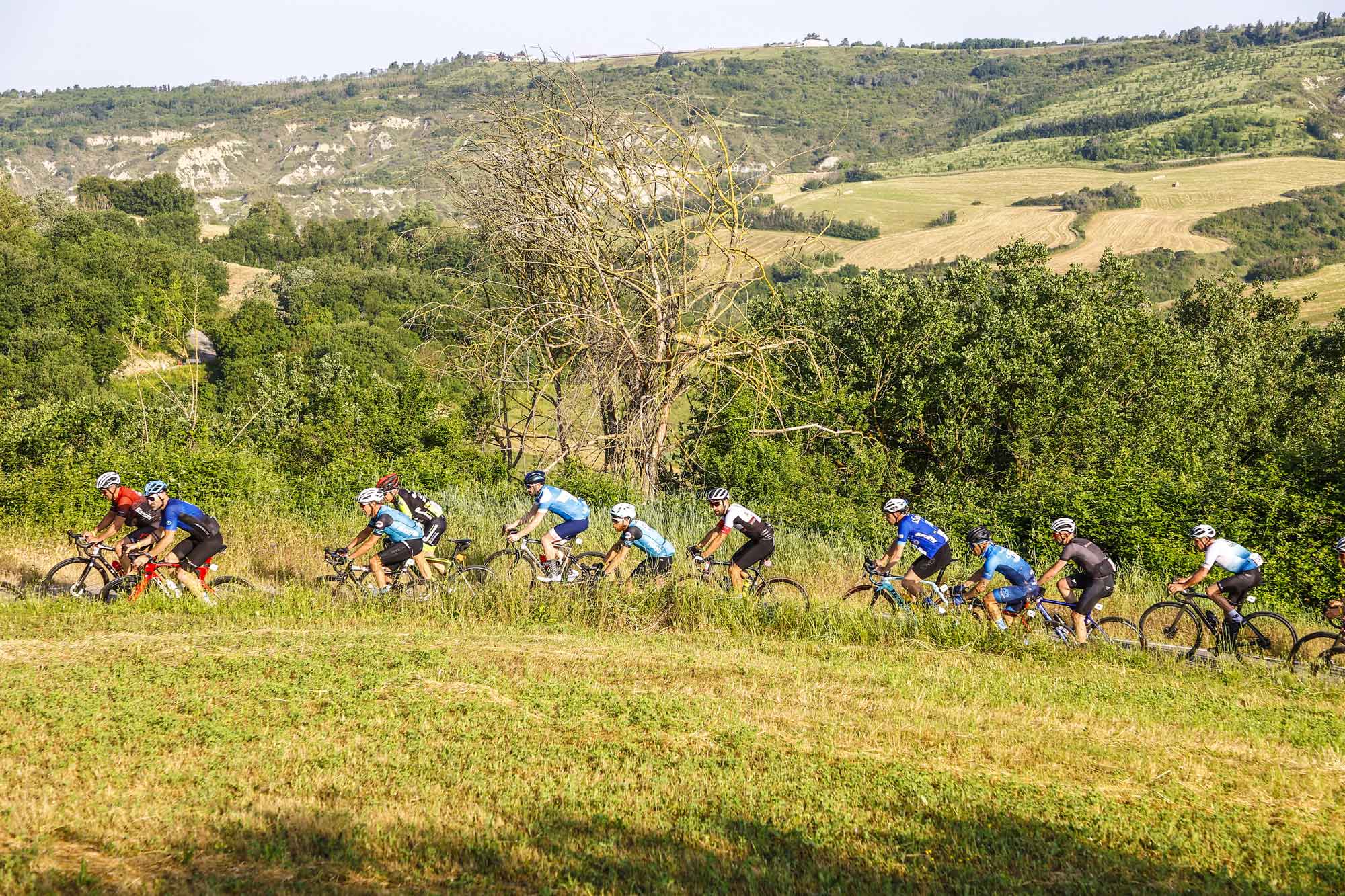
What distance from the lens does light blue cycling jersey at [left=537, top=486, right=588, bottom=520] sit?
41.1 ft

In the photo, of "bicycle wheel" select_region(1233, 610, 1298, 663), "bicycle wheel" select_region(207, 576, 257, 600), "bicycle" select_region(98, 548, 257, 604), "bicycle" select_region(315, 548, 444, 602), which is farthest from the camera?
"bicycle" select_region(315, 548, 444, 602)

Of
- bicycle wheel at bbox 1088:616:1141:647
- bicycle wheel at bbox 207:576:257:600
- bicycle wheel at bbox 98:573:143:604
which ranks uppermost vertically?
bicycle wheel at bbox 98:573:143:604

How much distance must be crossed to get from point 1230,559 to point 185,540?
11.8 m

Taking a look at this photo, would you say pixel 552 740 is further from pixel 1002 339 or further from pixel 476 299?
pixel 1002 339

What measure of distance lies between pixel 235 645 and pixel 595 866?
18.6 feet

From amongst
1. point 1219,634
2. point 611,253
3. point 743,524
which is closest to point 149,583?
point 743,524

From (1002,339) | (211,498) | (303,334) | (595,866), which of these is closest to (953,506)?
(1002,339)

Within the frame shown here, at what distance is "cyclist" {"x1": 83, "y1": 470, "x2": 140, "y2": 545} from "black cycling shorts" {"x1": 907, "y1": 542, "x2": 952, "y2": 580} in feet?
30.5

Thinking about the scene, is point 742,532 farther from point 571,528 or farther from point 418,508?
point 418,508

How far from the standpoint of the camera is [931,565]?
1219cm

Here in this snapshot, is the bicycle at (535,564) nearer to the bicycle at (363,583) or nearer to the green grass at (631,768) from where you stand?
the bicycle at (363,583)

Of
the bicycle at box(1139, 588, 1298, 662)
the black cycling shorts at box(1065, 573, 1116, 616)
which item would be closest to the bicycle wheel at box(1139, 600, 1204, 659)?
the bicycle at box(1139, 588, 1298, 662)

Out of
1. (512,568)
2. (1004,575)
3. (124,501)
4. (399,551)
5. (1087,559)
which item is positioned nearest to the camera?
(1087,559)

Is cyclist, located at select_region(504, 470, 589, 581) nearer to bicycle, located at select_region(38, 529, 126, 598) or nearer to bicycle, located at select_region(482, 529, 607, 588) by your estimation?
bicycle, located at select_region(482, 529, 607, 588)
